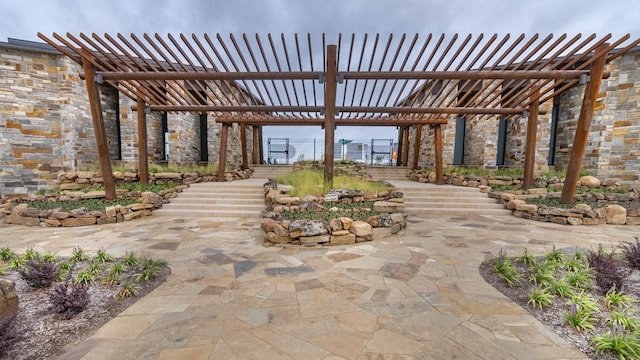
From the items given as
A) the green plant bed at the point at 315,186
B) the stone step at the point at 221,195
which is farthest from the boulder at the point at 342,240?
the stone step at the point at 221,195

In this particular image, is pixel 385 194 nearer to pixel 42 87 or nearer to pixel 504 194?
pixel 504 194

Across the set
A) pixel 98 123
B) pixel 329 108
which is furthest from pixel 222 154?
pixel 329 108

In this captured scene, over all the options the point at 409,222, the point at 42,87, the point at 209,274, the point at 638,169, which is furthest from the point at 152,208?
the point at 638,169

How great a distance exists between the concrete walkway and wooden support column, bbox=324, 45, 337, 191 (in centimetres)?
285

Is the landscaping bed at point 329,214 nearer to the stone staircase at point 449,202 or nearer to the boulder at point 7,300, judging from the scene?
the stone staircase at point 449,202

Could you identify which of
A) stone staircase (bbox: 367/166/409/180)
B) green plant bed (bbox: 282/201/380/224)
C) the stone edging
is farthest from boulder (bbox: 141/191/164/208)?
the stone edging

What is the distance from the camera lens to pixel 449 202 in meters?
7.90

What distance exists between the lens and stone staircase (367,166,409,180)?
13312 mm

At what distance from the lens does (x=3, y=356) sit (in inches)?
66.8

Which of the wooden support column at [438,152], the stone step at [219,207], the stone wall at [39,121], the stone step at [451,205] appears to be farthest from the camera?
the wooden support column at [438,152]

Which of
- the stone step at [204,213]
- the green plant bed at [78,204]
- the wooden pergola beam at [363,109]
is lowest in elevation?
the stone step at [204,213]

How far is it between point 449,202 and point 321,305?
6.81 meters

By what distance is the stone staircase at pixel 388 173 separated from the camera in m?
13.3

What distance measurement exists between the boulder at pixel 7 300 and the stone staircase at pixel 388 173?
12404 millimetres
